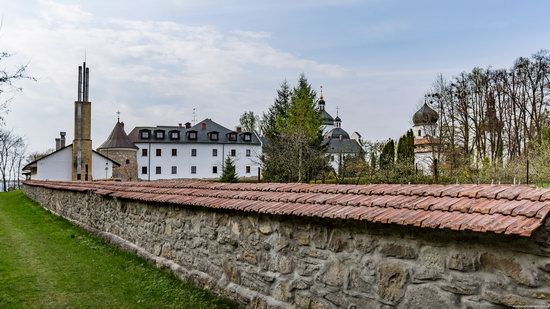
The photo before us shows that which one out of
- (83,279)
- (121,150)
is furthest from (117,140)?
(83,279)

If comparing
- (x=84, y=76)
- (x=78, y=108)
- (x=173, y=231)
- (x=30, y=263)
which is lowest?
(x=30, y=263)

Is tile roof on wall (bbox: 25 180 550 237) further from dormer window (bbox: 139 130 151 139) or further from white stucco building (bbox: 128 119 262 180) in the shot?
dormer window (bbox: 139 130 151 139)

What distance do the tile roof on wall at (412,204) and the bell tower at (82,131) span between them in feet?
85.5

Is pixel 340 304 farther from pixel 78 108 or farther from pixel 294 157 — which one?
pixel 78 108

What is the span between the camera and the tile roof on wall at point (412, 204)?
8.84ft

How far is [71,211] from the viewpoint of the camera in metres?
13.3

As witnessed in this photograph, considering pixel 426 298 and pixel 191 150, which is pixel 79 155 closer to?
pixel 191 150

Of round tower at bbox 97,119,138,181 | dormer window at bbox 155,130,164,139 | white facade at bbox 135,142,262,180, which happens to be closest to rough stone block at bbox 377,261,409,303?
round tower at bbox 97,119,138,181

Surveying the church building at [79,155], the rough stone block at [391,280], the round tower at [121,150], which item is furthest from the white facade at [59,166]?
the rough stone block at [391,280]

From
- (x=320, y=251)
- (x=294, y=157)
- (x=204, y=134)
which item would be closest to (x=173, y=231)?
(x=320, y=251)

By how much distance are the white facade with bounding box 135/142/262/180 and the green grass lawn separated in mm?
45305

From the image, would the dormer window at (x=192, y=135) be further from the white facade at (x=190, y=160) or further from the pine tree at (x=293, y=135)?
the pine tree at (x=293, y=135)

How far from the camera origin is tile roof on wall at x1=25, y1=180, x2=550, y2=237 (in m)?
2.70

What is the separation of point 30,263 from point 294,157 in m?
17.4
